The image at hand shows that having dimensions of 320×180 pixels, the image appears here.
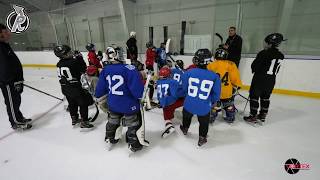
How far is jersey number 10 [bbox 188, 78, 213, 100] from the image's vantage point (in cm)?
190

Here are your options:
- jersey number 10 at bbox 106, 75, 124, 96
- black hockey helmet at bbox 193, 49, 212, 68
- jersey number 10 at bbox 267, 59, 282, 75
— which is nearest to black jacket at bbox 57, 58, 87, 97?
jersey number 10 at bbox 106, 75, 124, 96

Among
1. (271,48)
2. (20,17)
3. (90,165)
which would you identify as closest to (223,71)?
(271,48)

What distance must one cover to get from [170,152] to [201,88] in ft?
2.52

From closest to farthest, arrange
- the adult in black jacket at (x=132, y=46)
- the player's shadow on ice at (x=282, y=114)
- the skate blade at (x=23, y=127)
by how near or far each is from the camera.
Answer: the skate blade at (x=23, y=127) → the player's shadow on ice at (x=282, y=114) → the adult in black jacket at (x=132, y=46)

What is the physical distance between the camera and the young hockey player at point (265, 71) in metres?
2.29

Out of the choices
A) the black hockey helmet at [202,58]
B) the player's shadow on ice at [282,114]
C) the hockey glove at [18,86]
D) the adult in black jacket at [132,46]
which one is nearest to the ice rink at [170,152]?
the player's shadow on ice at [282,114]

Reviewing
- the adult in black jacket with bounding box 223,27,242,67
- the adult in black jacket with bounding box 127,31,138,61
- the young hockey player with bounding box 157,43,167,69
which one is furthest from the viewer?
the adult in black jacket with bounding box 127,31,138,61

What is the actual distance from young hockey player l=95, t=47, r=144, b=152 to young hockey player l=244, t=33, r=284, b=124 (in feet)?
5.12

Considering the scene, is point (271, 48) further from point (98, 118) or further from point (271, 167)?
point (98, 118)

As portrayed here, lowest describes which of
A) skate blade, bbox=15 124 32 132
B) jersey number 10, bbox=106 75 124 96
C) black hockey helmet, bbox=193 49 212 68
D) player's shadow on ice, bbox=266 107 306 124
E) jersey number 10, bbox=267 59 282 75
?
skate blade, bbox=15 124 32 132

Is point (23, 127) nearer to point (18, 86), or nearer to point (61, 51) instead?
point (18, 86)

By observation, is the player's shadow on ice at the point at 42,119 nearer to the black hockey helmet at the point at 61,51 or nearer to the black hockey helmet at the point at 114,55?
the black hockey helmet at the point at 61,51
